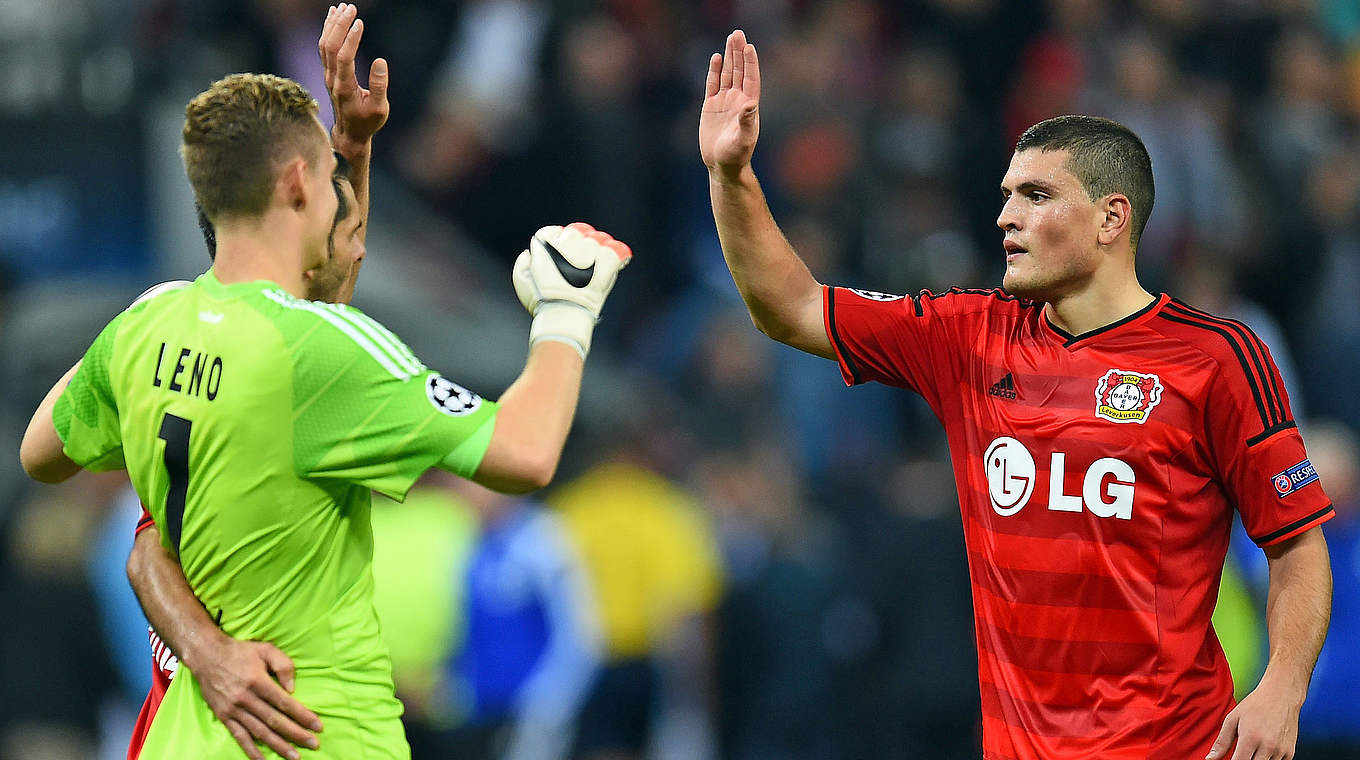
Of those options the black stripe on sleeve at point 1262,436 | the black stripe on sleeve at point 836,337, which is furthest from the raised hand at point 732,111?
the black stripe on sleeve at point 1262,436

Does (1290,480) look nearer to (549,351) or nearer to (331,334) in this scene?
(549,351)

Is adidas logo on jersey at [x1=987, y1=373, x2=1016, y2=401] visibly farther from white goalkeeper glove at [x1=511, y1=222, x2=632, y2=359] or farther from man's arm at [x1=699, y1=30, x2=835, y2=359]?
white goalkeeper glove at [x1=511, y1=222, x2=632, y2=359]

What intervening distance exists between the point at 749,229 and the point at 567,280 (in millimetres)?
1032

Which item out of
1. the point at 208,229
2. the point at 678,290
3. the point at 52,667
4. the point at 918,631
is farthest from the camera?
the point at 678,290

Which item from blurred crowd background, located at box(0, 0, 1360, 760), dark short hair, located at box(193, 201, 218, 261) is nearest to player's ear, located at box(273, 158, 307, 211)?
dark short hair, located at box(193, 201, 218, 261)

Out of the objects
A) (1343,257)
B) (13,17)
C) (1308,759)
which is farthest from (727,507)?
(13,17)

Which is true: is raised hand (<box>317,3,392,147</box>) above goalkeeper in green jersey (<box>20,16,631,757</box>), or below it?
above

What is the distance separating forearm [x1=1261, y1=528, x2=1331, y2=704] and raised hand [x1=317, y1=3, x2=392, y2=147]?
9.11 ft

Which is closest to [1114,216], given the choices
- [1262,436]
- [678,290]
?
[1262,436]

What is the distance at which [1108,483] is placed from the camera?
4.45 m

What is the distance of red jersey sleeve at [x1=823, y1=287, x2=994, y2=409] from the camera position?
Result: 484 centimetres

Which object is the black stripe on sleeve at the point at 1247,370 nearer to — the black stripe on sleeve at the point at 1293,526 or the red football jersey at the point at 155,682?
the black stripe on sleeve at the point at 1293,526

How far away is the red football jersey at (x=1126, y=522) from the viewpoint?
4.41 metres

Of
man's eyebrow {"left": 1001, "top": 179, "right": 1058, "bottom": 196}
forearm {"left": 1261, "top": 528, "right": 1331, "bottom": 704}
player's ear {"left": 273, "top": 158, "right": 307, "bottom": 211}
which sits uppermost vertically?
man's eyebrow {"left": 1001, "top": 179, "right": 1058, "bottom": 196}
